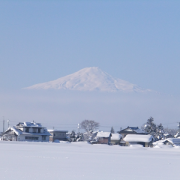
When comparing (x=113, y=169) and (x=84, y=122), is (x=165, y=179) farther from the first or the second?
(x=84, y=122)

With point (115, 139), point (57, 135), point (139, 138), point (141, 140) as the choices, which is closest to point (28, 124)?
point (57, 135)

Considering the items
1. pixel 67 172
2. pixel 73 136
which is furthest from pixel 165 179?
pixel 73 136

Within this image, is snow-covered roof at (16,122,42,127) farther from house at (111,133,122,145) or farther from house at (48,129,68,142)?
house at (111,133,122,145)

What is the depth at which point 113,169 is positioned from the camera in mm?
21219

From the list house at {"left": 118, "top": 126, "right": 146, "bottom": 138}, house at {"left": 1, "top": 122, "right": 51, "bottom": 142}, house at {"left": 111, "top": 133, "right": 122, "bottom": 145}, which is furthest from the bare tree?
house at {"left": 1, "top": 122, "right": 51, "bottom": 142}

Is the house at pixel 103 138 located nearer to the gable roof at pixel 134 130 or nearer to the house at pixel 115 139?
the house at pixel 115 139

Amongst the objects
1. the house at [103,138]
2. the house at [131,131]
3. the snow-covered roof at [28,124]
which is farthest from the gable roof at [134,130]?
the snow-covered roof at [28,124]

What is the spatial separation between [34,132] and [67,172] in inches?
2334

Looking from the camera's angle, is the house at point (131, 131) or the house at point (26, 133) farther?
the house at point (131, 131)

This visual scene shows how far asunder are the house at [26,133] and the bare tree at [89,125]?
3844cm

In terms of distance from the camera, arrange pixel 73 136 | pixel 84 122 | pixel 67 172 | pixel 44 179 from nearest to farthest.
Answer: pixel 44 179, pixel 67 172, pixel 73 136, pixel 84 122

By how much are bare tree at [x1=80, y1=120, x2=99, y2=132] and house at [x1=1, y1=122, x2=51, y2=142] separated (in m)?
38.4

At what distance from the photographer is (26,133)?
75.8 metres

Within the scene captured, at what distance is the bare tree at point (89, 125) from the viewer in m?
116
